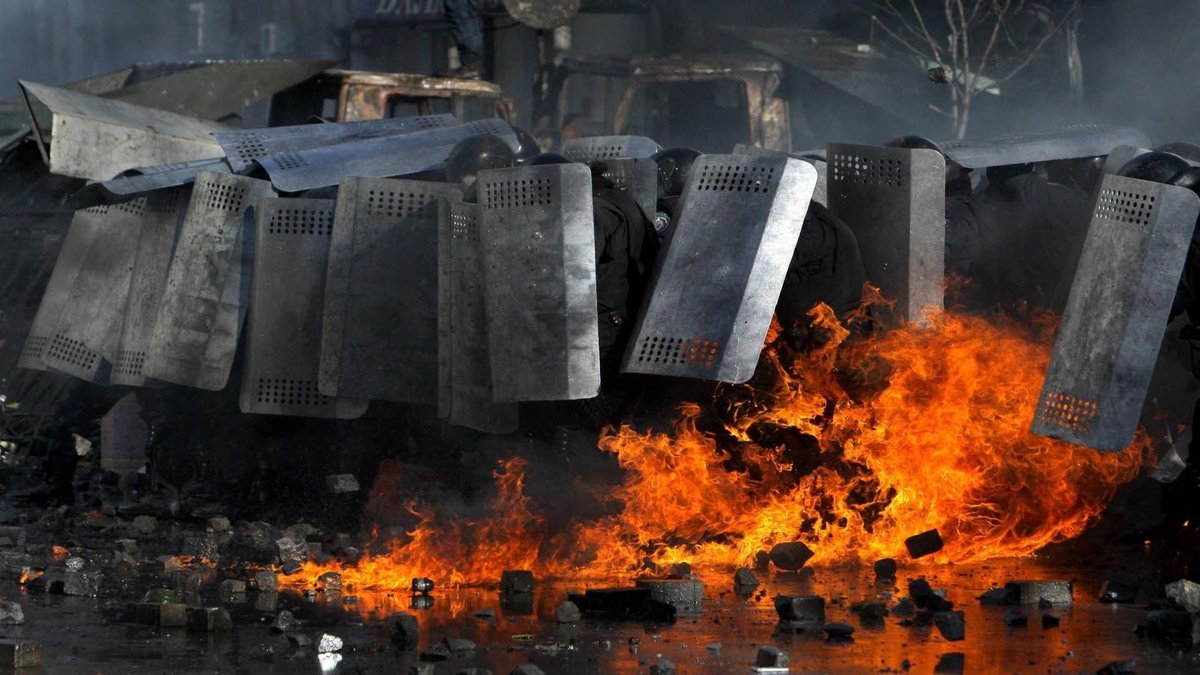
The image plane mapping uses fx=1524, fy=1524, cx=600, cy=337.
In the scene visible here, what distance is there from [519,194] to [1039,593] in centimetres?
315

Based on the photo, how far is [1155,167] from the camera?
815cm

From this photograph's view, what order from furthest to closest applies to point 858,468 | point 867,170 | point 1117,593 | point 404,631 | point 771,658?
point 867,170, point 858,468, point 1117,593, point 404,631, point 771,658

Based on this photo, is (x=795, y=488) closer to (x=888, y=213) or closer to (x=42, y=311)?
(x=888, y=213)

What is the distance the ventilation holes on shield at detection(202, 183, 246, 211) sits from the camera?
9.29m

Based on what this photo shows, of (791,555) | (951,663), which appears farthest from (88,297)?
(951,663)

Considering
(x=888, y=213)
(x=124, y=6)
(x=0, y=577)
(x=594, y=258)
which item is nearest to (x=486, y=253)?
(x=594, y=258)

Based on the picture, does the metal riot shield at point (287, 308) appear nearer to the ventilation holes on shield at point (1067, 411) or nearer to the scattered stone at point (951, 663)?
the ventilation holes on shield at point (1067, 411)

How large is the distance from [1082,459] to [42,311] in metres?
6.81

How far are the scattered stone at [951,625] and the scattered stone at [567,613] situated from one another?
1401mm

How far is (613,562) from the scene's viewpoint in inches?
294

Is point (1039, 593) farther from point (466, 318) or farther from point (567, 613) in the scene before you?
point (466, 318)

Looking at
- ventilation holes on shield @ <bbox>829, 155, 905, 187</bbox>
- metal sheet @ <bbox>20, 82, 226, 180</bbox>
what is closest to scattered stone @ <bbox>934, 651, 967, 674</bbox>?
ventilation holes on shield @ <bbox>829, 155, 905, 187</bbox>

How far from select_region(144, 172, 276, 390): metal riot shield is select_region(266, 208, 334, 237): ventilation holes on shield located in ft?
1.07

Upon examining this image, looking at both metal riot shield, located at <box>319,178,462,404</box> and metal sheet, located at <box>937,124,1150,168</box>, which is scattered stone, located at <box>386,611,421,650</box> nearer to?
metal riot shield, located at <box>319,178,462,404</box>
